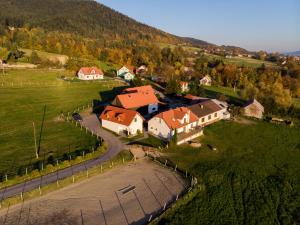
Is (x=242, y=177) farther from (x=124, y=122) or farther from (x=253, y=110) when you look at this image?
(x=253, y=110)

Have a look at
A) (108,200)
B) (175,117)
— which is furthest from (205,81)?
(108,200)

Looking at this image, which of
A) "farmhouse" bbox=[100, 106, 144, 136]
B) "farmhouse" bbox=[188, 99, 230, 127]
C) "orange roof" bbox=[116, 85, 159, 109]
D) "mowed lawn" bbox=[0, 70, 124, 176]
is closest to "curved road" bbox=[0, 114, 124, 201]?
"farmhouse" bbox=[100, 106, 144, 136]

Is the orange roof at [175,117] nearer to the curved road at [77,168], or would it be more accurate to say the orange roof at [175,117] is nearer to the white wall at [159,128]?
the white wall at [159,128]

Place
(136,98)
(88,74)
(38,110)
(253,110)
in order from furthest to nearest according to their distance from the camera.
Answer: (88,74) < (253,110) < (136,98) < (38,110)

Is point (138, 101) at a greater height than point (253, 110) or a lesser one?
greater

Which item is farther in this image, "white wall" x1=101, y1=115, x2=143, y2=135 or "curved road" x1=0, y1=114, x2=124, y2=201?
"white wall" x1=101, y1=115, x2=143, y2=135

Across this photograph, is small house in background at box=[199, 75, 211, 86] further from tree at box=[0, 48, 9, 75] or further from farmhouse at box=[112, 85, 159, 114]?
tree at box=[0, 48, 9, 75]
